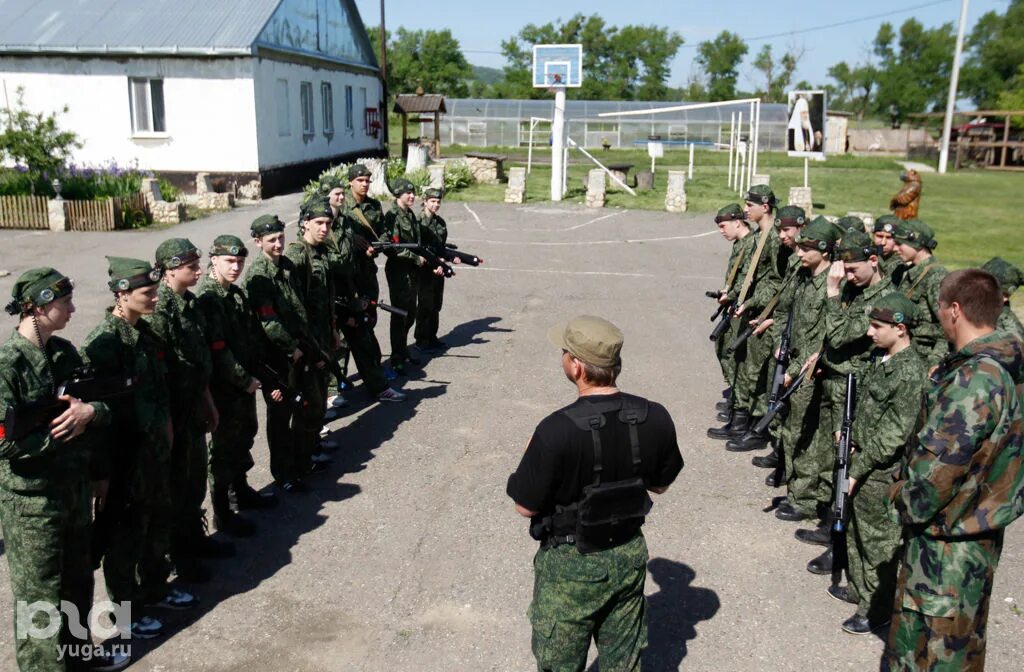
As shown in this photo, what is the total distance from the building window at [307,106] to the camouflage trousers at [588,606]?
25688mm

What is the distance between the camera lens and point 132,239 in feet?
56.9

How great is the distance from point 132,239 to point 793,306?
14.8 m

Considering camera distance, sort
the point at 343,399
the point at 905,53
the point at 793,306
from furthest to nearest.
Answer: the point at 905,53 → the point at 343,399 → the point at 793,306

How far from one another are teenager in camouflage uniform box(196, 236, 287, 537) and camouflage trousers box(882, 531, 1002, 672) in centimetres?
386

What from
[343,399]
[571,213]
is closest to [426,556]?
[343,399]

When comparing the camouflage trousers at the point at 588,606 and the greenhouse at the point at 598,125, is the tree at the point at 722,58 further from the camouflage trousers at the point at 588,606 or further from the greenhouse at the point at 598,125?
the camouflage trousers at the point at 588,606

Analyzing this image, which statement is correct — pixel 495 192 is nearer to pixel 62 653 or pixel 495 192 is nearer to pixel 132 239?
pixel 132 239

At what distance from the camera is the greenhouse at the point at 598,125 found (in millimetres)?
43281

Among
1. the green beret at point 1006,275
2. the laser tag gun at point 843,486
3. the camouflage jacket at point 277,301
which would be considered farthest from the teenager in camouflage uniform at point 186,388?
the green beret at point 1006,275

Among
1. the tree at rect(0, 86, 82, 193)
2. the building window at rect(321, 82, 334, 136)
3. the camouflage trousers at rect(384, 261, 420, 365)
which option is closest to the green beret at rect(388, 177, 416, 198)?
the camouflage trousers at rect(384, 261, 420, 365)

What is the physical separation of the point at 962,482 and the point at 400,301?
668cm

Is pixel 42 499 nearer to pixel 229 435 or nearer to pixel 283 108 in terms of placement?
pixel 229 435

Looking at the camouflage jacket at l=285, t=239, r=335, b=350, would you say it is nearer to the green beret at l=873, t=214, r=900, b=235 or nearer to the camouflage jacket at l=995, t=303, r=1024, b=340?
the green beret at l=873, t=214, r=900, b=235

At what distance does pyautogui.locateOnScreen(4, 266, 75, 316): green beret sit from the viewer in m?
3.73
